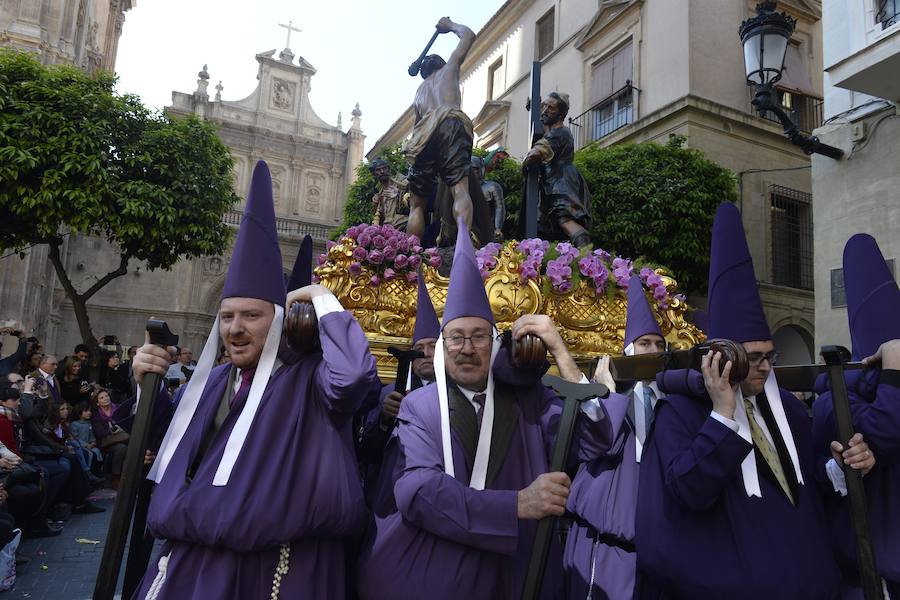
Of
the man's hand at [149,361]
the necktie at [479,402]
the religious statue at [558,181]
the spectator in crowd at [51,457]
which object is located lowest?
the spectator in crowd at [51,457]

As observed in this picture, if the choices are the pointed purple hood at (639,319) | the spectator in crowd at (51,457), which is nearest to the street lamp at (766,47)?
the pointed purple hood at (639,319)

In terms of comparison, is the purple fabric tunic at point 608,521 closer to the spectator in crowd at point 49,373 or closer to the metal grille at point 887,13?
the spectator in crowd at point 49,373

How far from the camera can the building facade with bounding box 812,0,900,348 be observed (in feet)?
28.8

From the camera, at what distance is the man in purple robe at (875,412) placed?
2496mm

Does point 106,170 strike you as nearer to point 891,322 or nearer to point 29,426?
point 29,426

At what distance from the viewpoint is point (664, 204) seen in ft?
48.2

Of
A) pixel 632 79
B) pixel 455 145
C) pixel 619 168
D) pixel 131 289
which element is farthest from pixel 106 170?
pixel 131 289

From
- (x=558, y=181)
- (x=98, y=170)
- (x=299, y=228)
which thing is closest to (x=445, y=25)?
(x=558, y=181)

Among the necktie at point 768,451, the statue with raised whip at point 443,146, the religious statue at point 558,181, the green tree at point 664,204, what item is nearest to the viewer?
the necktie at point 768,451

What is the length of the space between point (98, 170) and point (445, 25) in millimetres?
9195

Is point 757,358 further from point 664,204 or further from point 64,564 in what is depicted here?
point 664,204

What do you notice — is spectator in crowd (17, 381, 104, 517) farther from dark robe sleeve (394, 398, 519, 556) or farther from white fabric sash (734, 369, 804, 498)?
white fabric sash (734, 369, 804, 498)

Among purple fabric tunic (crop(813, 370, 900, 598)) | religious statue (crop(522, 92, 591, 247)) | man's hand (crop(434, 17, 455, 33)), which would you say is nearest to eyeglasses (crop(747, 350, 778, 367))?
purple fabric tunic (crop(813, 370, 900, 598))

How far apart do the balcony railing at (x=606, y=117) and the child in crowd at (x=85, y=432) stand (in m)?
14.0
